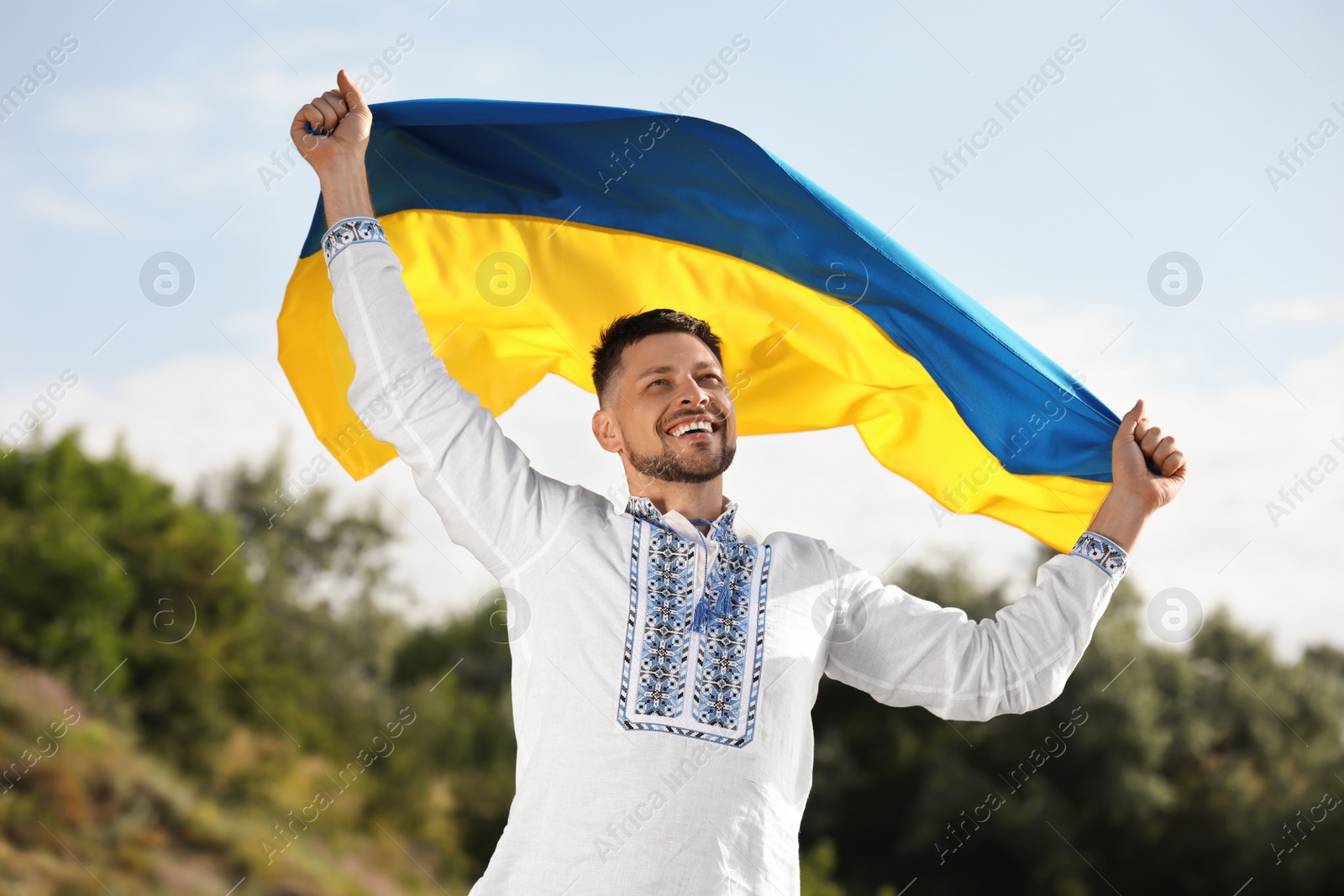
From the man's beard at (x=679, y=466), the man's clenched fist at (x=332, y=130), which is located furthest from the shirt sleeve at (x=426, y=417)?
the man's beard at (x=679, y=466)

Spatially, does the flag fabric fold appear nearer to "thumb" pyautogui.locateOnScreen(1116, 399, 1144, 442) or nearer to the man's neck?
"thumb" pyautogui.locateOnScreen(1116, 399, 1144, 442)

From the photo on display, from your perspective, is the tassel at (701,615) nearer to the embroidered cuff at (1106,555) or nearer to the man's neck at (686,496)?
the man's neck at (686,496)

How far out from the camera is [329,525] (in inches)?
1164

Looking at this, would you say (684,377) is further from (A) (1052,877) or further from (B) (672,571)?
(A) (1052,877)

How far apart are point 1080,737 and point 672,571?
64.4ft

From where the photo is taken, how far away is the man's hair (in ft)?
9.68

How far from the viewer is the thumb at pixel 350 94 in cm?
262

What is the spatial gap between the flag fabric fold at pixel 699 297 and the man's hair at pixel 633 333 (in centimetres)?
42

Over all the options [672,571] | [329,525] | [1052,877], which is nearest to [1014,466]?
[672,571]

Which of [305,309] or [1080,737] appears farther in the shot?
[1080,737]

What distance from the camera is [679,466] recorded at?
271 cm

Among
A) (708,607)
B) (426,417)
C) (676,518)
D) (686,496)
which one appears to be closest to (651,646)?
(708,607)

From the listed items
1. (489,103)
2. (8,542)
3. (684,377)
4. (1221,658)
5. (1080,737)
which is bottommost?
(8,542)

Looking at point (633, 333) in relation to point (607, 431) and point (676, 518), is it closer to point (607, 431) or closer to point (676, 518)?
point (607, 431)
